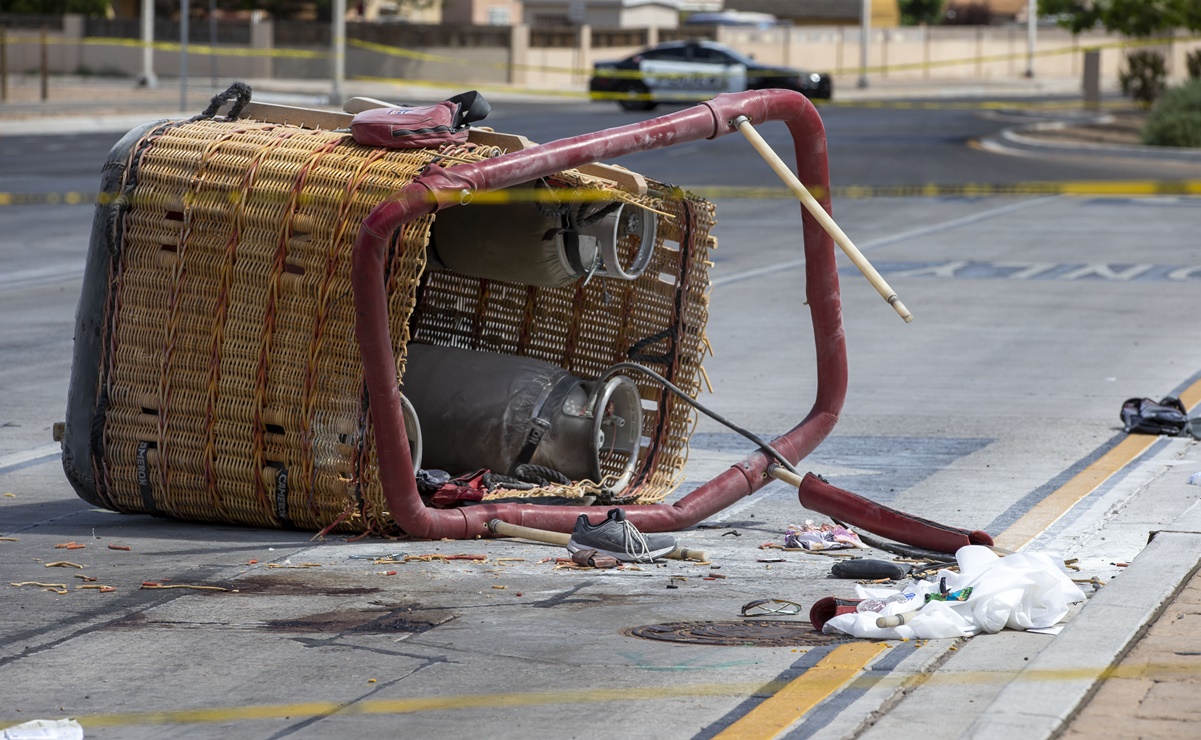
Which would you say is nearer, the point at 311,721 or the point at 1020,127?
the point at 311,721

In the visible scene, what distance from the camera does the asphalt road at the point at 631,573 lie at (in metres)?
4.77

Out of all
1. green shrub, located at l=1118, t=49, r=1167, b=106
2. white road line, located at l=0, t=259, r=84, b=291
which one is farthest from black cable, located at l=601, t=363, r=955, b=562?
green shrub, located at l=1118, t=49, r=1167, b=106

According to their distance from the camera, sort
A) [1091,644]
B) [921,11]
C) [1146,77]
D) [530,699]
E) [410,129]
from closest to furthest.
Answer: [530,699], [1091,644], [410,129], [1146,77], [921,11]

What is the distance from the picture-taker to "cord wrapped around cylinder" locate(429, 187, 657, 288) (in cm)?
744

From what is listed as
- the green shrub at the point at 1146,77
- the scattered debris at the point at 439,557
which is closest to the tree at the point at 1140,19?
the green shrub at the point at 1146,77

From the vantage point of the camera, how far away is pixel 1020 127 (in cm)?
3622

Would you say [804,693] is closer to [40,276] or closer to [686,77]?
[40,276]

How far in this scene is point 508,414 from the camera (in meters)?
7.56

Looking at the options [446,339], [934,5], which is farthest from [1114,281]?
[934,5]

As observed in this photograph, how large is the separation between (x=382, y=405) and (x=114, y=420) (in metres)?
1.41

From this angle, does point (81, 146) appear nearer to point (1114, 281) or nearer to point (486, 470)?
point (1114, 281)

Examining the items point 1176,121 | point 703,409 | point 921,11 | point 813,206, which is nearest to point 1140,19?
point 1176,121

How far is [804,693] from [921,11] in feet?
290

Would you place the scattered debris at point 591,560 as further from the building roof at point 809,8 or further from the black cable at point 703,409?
the building roof at point 809,8
